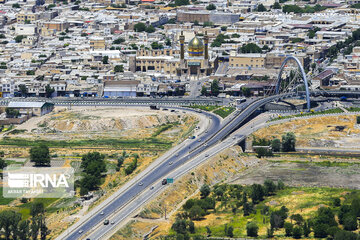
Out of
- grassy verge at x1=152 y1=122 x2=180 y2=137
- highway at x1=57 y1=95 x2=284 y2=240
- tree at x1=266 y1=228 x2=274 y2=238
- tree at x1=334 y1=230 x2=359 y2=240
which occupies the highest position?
tree at x1=334 y1=230 x2=359 y2=240

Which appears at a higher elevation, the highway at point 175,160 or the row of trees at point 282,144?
the highway at point 175,160

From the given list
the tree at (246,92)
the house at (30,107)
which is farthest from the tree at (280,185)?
the house at (30,107)

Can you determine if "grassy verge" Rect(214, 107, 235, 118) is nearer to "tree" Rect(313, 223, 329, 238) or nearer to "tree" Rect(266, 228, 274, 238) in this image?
"tree" Rect(266, 228, 274, 238)

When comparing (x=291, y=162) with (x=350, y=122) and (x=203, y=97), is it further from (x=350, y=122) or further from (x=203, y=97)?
(x=203, y=97)

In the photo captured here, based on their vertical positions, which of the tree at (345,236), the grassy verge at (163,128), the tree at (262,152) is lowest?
the tree at (262,152)

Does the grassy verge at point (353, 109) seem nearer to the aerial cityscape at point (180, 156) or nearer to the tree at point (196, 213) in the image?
the aerial cityscape at point (180, 156)

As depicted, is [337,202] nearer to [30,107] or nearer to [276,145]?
[276,145]

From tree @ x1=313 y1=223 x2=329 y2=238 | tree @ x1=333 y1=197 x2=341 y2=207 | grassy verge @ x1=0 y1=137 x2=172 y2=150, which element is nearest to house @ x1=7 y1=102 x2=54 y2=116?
grassy verge @ x1=0 y1=137 x2=172 y2=150

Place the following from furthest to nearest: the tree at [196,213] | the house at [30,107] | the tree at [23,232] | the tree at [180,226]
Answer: the house at [30,107], the tree at [196,213], the tree at [180,226], the tree at [23,232]
